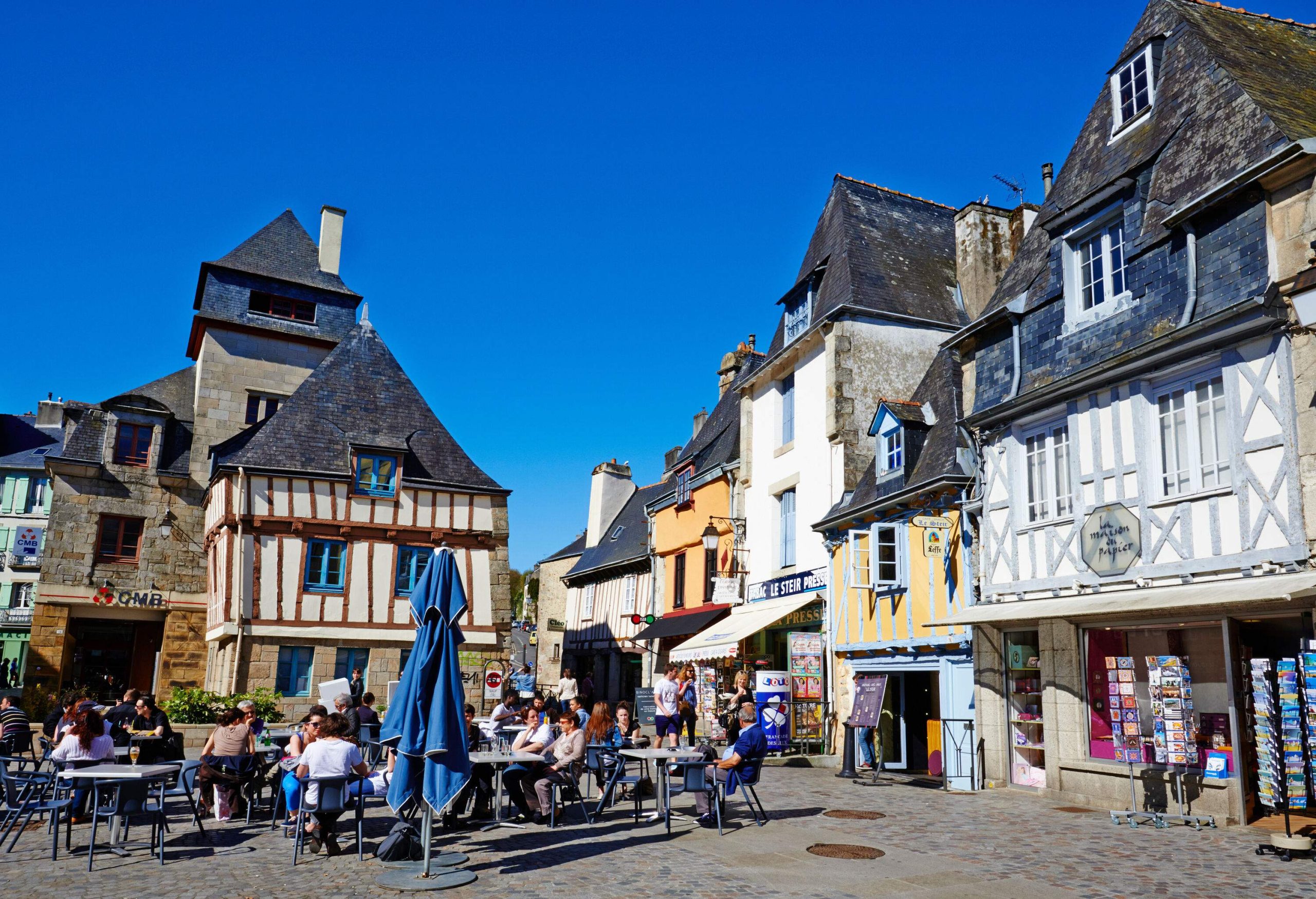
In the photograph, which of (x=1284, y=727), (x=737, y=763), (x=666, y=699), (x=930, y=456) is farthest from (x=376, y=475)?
(x=1284, y=727)

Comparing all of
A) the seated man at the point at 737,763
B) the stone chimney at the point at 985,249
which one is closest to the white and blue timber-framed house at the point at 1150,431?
the seated man at the point at 737,763

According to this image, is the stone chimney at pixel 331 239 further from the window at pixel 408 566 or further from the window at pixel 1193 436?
the window at pixel 1193 436

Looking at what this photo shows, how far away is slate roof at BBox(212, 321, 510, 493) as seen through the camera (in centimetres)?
2044

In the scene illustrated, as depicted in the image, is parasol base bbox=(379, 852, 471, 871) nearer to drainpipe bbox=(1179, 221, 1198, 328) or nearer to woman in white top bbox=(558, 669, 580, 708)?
drainpipe bbox=(1179, 221, 1198, 328)

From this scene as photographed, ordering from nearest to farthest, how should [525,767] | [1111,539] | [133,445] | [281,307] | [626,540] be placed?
[525,767] → [1111,539] → [133,445] → [281,307] → [626,540]

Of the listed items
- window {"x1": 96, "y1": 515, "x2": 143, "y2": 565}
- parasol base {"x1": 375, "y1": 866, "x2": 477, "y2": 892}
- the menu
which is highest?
window {"x1": 96, "y1": 515, "x2": 143, "y2": 565}

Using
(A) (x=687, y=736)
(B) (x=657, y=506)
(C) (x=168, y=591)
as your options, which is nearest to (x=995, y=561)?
(A) (x=687, y=736)

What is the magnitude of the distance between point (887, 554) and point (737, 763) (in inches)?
249

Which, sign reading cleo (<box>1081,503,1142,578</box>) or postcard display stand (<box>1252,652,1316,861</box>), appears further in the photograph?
sign reading cleo (<box>1081,503,1142,578</box>)

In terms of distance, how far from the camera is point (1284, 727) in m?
7.85

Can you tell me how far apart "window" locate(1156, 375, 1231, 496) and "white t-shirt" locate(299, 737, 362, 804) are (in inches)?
291

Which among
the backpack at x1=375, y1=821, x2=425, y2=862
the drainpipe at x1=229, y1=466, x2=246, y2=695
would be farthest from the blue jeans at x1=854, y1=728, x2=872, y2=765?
the drainpipe at x1=229, y1=466, x2=246, y2=695

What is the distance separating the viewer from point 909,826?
8695 mm

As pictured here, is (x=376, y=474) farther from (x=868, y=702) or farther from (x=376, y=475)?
(x=868, y=702)
